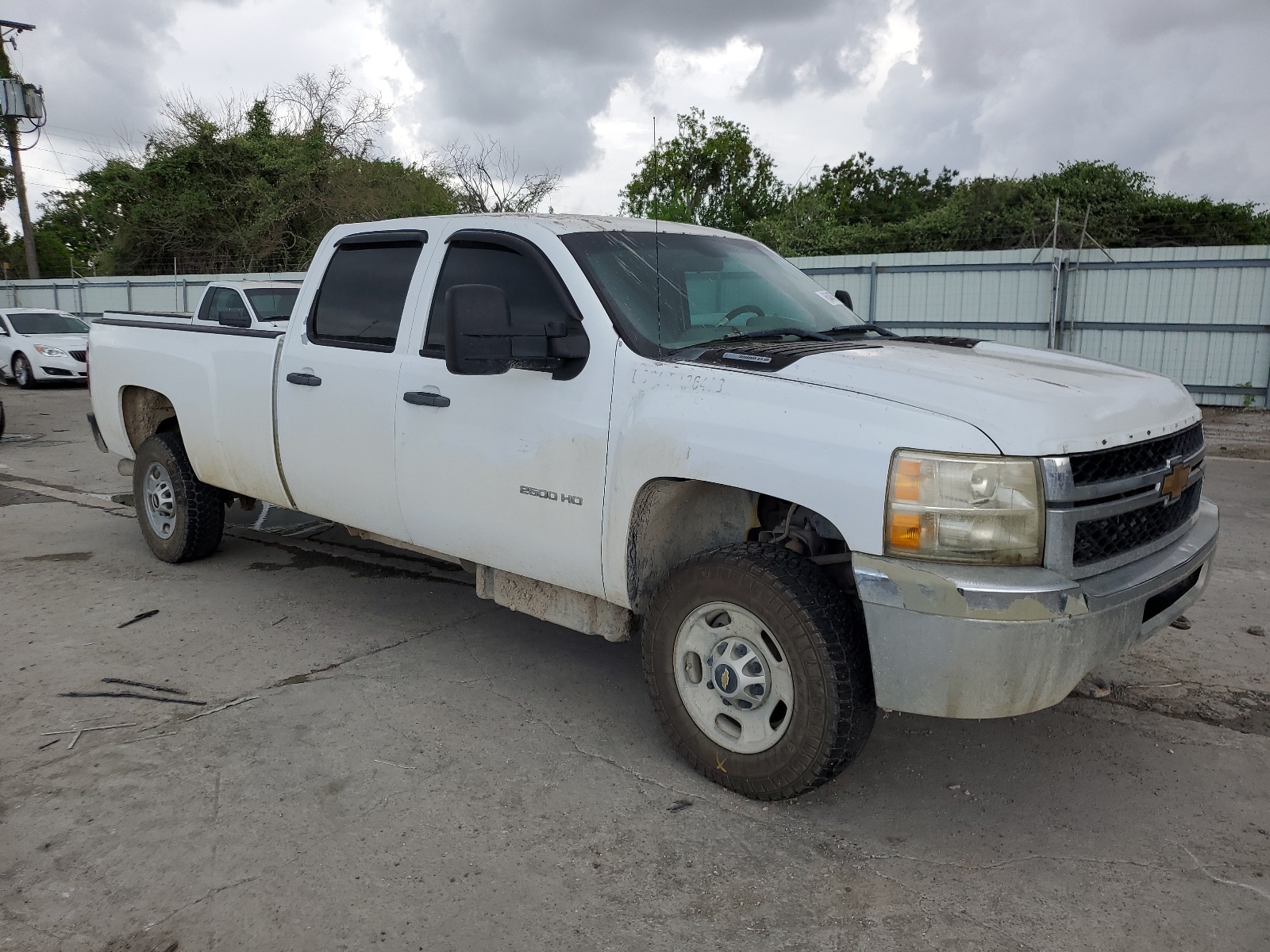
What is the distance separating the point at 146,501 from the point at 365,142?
28.0m

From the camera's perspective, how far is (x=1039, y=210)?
78.3 ft

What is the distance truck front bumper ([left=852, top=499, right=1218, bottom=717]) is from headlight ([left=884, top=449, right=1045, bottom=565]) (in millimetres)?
51

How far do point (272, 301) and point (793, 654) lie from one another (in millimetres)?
12244

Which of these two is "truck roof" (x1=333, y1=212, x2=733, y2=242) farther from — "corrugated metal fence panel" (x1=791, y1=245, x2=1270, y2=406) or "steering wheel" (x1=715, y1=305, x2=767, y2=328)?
"corrugated metal fence panel" (x1=791, y1=245, x2=1270, y2=406)

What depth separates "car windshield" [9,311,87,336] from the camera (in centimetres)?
1861

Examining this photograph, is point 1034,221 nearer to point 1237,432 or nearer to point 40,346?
point 1237,432

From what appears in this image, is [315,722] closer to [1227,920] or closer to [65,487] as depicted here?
[1227,920]

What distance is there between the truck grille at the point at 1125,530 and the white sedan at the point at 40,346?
1833cm

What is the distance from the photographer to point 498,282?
4.01m

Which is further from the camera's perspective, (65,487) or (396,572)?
(65,487)

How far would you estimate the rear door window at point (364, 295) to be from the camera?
4.36 metres

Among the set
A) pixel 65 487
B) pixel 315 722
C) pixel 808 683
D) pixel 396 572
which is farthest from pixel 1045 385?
pixel 65 487

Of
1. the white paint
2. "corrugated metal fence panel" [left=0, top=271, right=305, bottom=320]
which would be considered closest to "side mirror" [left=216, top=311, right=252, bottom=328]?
the white paint

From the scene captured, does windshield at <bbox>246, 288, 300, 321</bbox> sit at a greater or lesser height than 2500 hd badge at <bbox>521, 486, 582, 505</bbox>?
greater
